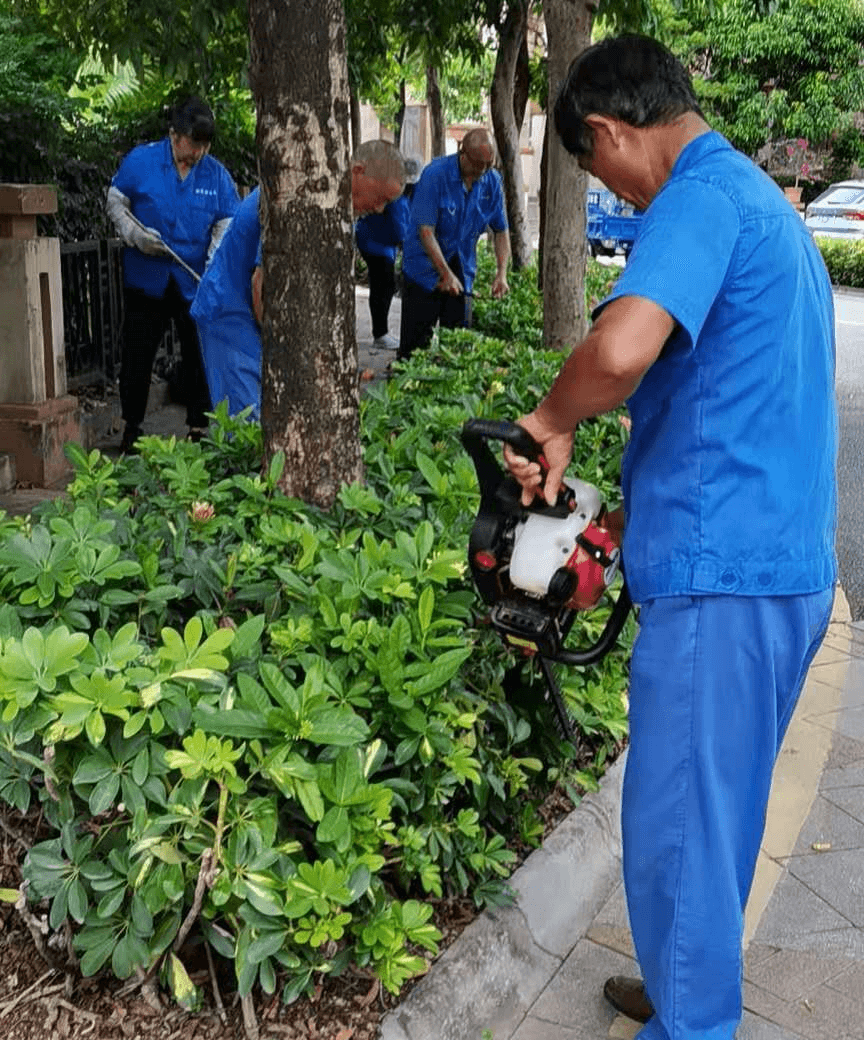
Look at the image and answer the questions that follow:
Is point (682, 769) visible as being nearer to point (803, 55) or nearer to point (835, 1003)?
point (835, 1003)

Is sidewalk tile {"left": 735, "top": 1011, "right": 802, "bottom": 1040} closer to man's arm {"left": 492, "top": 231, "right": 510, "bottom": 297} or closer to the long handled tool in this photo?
the long handled tool

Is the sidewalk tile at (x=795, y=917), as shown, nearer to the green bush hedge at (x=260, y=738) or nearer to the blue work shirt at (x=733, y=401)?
the green bush hedge at (x=260, y=738)

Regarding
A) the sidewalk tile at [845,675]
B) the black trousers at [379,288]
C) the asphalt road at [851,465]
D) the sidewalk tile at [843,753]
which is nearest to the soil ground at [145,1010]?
the sidewalk tile at [843,753]

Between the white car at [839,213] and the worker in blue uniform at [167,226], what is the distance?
20.8 meters

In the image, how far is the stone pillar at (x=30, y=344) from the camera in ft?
21.5

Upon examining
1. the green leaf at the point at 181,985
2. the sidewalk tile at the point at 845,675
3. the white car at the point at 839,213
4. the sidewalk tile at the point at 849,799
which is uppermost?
the white car at the point at 839,213

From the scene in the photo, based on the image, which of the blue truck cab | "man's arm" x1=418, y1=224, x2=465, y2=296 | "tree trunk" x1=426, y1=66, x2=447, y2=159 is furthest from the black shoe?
the blue truck cab

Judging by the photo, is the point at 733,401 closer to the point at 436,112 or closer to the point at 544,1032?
the point at 544,1032

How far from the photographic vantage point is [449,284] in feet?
27.9

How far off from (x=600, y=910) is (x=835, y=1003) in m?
0.59

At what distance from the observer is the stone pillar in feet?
21.5

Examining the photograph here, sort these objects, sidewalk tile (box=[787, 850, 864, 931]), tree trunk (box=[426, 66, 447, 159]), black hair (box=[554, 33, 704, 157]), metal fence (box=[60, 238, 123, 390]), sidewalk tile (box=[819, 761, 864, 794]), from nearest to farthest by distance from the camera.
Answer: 1. black hair (box=[554, 33, 704, 157])
2. sidewalk tile (box=[787, 850, 864, 931])
3. sidewalk tile (box=[819, 761, 864, 794])
4. metal fence (box=[60, 238, 123, 390])
5. tree trunk (box=[426, 66, 447, 159])

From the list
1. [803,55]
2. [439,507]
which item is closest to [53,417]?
[439,507]

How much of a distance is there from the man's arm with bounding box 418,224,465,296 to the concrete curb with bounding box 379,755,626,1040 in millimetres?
5390
